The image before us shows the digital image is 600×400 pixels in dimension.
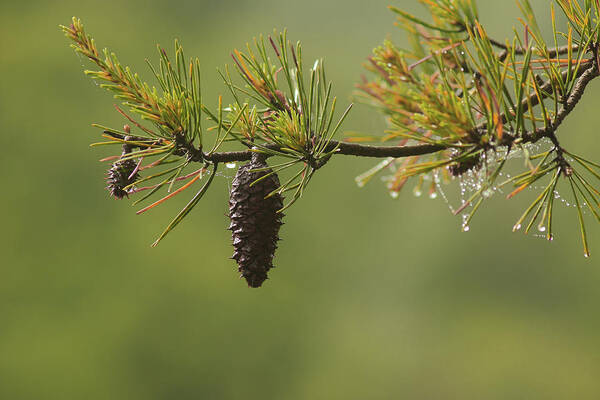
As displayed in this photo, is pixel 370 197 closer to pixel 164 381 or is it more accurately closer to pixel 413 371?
pixel 413 371

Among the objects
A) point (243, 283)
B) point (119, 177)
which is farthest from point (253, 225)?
point (243, 283)

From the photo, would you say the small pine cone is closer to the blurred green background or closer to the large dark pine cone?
the large dark pine cone

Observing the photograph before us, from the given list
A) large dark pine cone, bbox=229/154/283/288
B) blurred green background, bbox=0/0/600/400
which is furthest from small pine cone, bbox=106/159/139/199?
blurred green background, bbox=0/0/600/400

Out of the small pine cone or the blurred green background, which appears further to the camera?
the blurred green background

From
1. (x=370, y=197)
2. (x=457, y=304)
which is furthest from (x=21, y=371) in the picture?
(x=457, y=304)

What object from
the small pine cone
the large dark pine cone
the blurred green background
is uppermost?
the blurred green background

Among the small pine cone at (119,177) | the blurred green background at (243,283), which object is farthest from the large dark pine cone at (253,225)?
the blurred green background at (243,283)

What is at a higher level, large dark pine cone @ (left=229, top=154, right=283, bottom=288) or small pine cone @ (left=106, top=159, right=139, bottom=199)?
small pine cone @ (left=106, top=159, right=139, bottom=199)
